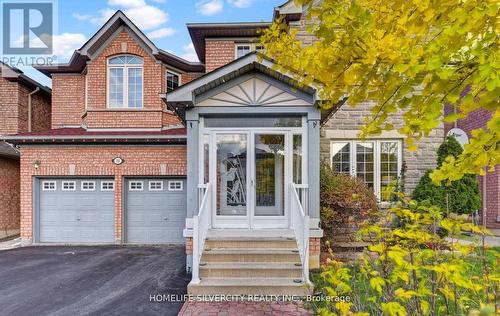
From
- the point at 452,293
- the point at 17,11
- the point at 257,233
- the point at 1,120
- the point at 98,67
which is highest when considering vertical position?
the point at 17,11

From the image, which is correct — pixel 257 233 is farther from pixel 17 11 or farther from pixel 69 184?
pixel 17 11

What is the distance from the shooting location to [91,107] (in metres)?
10.5

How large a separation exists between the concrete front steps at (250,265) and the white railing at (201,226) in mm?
186

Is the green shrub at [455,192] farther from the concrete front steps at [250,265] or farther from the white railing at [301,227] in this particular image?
the concrete front steps at [250,265]

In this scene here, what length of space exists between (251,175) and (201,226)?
1.73m

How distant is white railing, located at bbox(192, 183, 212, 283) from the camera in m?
5.23

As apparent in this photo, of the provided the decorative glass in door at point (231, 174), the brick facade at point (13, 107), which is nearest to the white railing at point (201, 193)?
the decorative glass in door at point (231, 174)

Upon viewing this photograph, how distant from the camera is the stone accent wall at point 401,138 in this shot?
30.1 feet

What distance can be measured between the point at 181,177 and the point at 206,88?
171 inches

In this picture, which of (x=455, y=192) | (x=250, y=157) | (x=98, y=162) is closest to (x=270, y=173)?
(x=250, y=157)

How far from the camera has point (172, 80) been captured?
11.4 m

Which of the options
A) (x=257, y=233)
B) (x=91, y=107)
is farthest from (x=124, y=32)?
(x=257, y=233)

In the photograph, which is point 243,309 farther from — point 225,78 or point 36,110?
point 36,110

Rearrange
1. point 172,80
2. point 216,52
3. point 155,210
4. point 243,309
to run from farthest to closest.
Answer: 1. point 172,80
2. point 216,52
3. point 155,210
4. point 243,309
